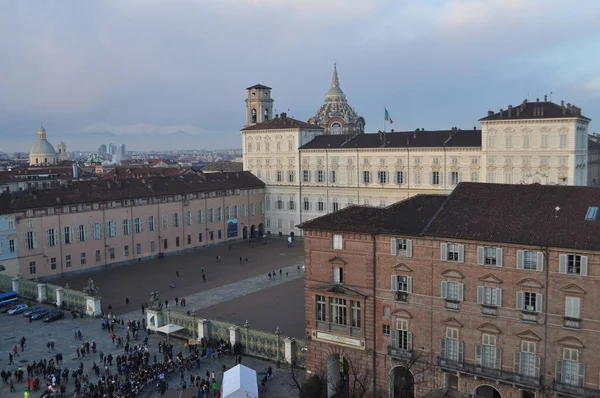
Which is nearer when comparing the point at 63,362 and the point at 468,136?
the point at 63,362

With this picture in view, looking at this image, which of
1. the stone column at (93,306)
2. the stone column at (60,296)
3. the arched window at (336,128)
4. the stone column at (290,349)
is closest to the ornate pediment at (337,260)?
the stone column at (290,349)

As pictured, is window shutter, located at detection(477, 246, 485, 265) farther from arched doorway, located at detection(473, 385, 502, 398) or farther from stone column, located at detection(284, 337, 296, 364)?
stone column, located at detection(284, 337, 296, 364)

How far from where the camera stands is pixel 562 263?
2459 cm

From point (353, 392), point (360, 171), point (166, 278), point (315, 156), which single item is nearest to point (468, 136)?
point (360, 171)

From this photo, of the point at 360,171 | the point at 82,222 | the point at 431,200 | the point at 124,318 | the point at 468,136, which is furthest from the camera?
the point at 360,171

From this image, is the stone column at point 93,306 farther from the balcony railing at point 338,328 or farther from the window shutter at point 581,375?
the window shutter at point 581,375

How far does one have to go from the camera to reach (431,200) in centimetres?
3155

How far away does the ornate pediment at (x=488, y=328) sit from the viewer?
1033 inches

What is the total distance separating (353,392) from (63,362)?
18531 millimetres

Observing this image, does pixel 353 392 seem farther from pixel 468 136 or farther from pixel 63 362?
pixel 468 136

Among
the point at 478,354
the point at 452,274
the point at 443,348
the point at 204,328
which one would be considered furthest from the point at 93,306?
the point at 478,354

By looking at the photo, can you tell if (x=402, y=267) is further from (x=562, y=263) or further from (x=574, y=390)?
(x=574, y=390)

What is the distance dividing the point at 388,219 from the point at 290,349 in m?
10.1

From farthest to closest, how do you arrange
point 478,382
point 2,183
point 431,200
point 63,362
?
point 2,183 < point 63,362 < point 431,200 < point 478,382
